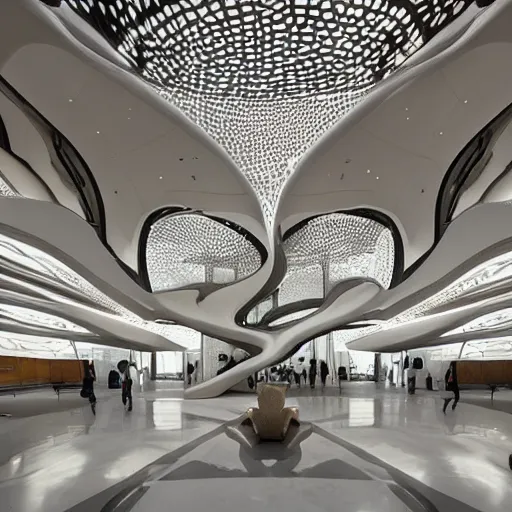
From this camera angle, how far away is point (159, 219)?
6.51 ft

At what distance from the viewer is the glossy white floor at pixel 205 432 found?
154cm

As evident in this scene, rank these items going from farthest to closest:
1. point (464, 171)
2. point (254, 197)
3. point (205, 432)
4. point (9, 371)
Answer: point (254, 197)
point (205, 432)
point (464, 171)
point (9, 371)

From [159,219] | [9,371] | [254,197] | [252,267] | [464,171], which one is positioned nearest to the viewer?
[9,371]

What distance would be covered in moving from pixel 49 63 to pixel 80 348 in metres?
1.01

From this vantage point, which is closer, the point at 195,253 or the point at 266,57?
the point at 195,253

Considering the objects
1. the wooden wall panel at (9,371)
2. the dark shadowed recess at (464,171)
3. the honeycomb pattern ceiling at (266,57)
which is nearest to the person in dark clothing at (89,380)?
the wooden wall panel at (9,371)

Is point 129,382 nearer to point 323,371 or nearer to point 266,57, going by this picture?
point 323,371

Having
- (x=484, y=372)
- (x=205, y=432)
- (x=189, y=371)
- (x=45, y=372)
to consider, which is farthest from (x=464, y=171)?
(x=45, y=372)

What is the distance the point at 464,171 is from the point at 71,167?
147 cm

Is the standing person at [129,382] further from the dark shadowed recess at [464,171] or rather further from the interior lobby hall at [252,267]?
the dark shadowed recess at [464,171]

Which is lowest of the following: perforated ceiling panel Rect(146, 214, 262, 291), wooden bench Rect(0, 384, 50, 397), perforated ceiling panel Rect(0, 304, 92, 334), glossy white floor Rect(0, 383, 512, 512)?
glossy white floor Rect(0, 383, 512, 512)

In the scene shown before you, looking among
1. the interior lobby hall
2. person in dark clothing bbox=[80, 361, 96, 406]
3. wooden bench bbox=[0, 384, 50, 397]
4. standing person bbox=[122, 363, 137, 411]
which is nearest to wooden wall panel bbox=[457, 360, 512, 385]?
the interior lobby hall

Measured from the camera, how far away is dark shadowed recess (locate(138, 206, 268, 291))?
1.88 metres

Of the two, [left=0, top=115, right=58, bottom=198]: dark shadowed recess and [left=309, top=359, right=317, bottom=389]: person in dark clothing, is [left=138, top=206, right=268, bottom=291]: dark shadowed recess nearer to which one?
[left=0, top=115, right=58, bottom=198]: dark shadowed recess
